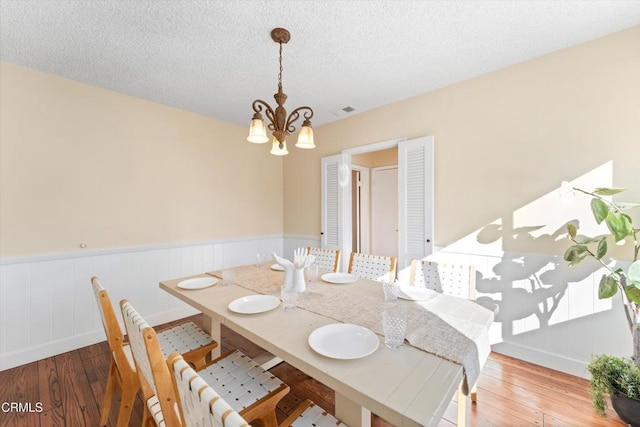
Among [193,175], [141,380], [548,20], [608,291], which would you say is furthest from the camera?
[193,175]

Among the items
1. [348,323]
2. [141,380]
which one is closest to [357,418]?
[348,323]

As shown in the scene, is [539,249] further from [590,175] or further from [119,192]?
[119,192]

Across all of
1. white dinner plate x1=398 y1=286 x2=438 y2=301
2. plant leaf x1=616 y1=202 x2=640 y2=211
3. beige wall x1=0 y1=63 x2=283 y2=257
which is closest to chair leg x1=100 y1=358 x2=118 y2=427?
beige wall x1=0 y1=63 x2=283 y2=257

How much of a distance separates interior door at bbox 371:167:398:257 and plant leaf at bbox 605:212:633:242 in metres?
3.06

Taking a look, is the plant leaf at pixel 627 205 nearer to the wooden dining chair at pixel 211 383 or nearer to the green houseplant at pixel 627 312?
the green houseplant at pixel 627 312

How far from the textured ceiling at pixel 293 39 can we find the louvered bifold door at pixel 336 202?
109 centimetres

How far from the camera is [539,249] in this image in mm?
2146

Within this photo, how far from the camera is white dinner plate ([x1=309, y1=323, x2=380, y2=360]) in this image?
3.32ft

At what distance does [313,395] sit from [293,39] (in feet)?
8.38

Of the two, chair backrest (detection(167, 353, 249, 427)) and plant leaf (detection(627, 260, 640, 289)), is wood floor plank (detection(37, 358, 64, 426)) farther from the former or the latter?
plant leaf (detection(627, 260, 640, 289))

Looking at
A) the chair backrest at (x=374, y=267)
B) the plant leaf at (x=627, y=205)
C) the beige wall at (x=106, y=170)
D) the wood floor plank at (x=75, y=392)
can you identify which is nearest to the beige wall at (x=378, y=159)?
the beige wall at (x=106, y=170)

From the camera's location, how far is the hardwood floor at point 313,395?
1.61 meters

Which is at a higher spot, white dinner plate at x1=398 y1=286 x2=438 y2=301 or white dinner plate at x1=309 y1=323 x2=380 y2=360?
white dinner plate at x1=398 y1=286 x2=438 y2=301

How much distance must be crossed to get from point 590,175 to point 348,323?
85.8 inches
